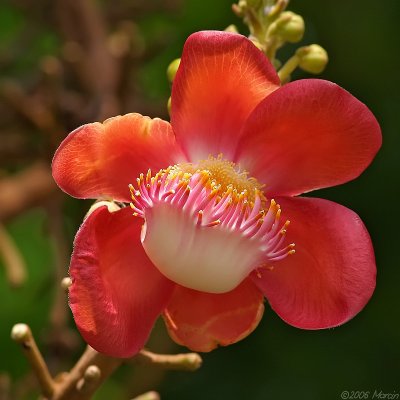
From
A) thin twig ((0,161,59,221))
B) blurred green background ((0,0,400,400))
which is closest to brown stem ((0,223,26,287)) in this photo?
thin twig ((0,161,59,221))

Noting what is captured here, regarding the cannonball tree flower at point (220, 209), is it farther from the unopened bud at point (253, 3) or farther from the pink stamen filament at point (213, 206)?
the unopened bud at point (253, 3)

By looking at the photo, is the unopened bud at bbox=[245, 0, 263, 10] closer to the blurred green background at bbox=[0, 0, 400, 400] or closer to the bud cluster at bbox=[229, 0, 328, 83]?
the bud cluster at bbox=[229, 0, 328, 83]

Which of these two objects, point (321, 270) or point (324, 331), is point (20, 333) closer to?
point (321, 270)

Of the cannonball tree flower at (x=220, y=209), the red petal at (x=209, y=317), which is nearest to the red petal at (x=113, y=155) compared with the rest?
the cannonball tree flower at (x=220, y=209)

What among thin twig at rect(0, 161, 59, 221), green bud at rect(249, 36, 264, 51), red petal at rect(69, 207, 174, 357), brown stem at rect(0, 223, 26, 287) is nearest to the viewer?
red petal at rect(69, 207, 174, 357)

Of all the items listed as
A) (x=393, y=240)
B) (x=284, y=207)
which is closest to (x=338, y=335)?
(x=393, y=240)
